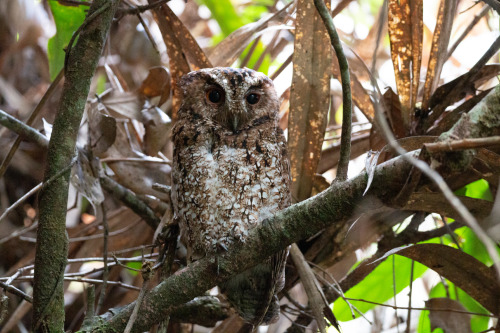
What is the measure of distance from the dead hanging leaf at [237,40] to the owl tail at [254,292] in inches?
37.9

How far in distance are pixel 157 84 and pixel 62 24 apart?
485 mm

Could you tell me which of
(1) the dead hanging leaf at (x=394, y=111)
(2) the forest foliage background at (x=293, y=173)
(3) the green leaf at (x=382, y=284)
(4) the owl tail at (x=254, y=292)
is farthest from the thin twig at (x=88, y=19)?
(3) the green leaf at (x=382, y=284)

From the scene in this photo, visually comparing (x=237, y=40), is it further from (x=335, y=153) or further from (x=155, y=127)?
(x=335, y=153)

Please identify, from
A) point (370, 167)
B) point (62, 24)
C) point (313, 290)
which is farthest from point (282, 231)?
point (62, 24)

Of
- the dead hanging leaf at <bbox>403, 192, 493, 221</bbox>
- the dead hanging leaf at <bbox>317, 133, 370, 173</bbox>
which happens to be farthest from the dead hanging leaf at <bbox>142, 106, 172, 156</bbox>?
the dead hanging leaf at <bbox>403, 192, 493, 221</bbox>

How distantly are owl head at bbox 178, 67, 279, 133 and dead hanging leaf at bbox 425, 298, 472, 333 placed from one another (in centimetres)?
100

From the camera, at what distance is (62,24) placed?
228 cm

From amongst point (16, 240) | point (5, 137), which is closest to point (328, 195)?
point (16, 240)

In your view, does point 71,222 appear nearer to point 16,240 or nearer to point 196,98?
point 16,240

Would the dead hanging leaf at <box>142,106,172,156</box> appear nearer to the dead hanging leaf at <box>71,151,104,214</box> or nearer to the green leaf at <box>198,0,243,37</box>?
the dead hanging leaf at <box>71,151,104,214</box>

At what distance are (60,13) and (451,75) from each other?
201cm

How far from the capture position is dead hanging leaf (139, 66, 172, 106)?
2.41 m

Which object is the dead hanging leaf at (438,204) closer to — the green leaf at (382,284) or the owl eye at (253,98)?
the green leaf at (382,284)

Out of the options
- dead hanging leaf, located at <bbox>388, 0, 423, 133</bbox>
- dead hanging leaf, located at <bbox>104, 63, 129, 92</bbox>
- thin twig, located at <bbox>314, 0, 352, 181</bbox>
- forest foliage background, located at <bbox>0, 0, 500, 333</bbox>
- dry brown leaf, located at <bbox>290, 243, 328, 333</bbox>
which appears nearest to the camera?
thin twig, located at <bbox>314, 0, 352, 181</bbox>
